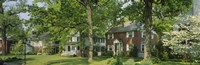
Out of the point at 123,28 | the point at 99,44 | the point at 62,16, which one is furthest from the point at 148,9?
the point at 99,44

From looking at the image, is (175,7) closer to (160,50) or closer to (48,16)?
(160,50)

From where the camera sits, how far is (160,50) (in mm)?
40281

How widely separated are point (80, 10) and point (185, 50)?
75.5ft

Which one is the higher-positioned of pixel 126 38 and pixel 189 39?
pixel 126 38

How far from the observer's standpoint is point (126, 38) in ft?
199

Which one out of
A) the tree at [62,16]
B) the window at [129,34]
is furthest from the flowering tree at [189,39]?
the window at [129,34]

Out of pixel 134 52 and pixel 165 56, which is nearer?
pixel 165 56

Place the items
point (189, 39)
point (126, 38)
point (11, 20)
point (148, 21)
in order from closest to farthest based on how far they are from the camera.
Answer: point (189, 39) → point (148, 21) → point (11, 20) → point (126, 38)

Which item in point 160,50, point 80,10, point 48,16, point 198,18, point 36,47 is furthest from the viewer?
point 36,47

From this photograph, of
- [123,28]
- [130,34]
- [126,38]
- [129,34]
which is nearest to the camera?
[130,34]

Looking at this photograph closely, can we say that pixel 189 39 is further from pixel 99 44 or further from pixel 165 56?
pixel 99 44

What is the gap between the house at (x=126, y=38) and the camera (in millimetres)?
55875

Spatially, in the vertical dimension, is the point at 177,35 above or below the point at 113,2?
below

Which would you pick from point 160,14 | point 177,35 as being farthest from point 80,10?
point 177,35
